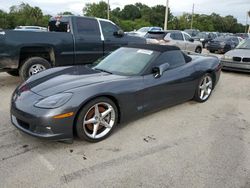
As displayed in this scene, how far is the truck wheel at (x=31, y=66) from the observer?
6234mm

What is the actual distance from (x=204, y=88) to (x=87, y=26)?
3.83 m

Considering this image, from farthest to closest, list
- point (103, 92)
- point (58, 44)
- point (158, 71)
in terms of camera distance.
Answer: point (58, 44)
point (158, 71)
point (103, 92)

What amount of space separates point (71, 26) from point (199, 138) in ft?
16.0

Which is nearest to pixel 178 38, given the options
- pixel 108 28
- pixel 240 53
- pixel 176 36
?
pixel 176 36

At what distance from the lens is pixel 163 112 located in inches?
194

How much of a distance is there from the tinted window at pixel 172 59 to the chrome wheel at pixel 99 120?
1.32 metres

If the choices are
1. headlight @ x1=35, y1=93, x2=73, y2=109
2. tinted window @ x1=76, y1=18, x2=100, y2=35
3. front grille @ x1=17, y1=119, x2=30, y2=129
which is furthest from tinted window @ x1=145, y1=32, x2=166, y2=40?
front grille @ x1=17, y1=119, x2=30, y2=129

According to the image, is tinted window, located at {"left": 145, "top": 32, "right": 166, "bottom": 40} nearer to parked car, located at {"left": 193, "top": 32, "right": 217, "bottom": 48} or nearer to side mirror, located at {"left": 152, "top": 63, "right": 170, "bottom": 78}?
parked car, located at {"left": 193, "top": 32, "right": 217, "bottom": 48}

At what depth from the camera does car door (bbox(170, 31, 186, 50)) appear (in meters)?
A: 13.9

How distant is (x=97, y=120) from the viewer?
3602 mm

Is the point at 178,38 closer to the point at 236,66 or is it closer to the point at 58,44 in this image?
the point at 236,66

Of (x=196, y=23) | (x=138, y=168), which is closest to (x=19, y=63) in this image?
(x=138, y=168)

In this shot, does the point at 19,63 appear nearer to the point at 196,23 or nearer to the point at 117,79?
the point at 117,79

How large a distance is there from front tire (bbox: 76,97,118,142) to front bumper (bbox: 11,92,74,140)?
0.17 m
